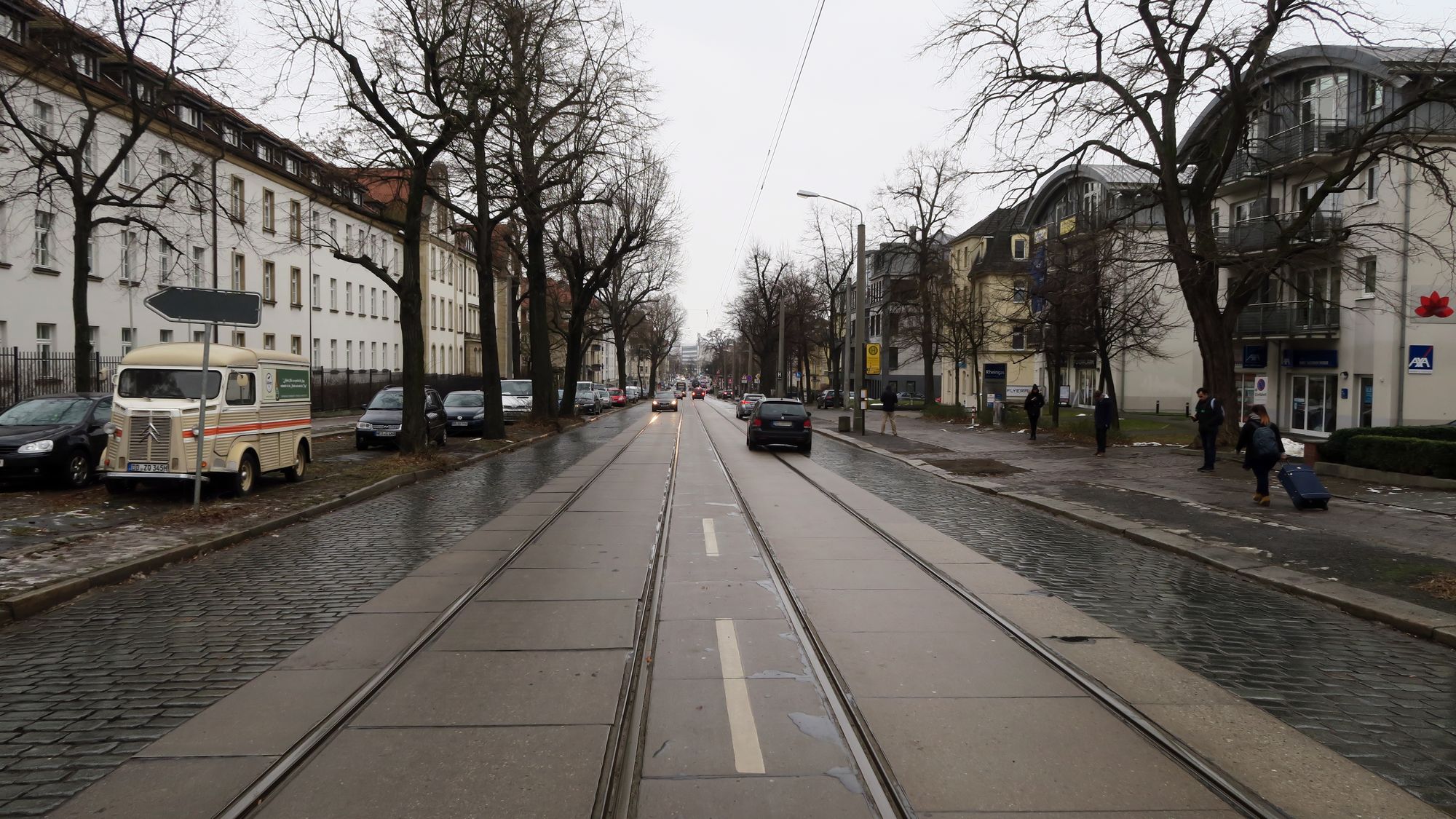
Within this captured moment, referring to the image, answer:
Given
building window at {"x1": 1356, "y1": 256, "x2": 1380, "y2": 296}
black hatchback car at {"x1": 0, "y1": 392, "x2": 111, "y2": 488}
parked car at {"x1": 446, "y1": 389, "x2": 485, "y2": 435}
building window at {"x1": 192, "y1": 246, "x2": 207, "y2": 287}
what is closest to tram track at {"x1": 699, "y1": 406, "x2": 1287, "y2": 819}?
black hatchback car at {"x1": 0, "y1": 392, "x2": 111, "y2": 488}

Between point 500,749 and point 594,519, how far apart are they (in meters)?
7.95

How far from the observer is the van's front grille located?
13016 millimetres

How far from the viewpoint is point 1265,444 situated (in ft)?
44.8

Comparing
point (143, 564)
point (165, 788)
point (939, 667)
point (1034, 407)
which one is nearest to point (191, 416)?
point (143, 564)

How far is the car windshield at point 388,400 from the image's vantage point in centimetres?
2480

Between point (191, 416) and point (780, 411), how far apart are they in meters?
16.3

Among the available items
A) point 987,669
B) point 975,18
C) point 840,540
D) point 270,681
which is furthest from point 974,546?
point 975,18

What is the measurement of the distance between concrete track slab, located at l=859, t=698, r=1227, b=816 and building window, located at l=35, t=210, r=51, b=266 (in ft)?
106

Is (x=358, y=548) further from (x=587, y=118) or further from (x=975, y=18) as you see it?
(x=975, y=18)

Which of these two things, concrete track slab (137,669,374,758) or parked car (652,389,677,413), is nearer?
concrete track slab (137,669,374,758)

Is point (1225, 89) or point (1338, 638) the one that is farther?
point (1225, 89)

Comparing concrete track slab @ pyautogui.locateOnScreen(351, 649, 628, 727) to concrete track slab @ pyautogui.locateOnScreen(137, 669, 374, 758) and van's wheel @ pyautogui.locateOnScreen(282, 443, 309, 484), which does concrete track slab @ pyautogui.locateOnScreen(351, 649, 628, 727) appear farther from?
van's wheel @ pyautogui.locateOnScreen(282, 443, 309, 484)

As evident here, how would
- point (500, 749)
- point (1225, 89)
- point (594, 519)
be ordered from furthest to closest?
point (1225, 89), point (594, 519), point (500, 749)

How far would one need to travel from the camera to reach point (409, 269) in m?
19.9
